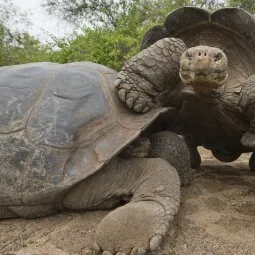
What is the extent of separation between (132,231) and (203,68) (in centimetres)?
100

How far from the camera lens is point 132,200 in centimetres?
201

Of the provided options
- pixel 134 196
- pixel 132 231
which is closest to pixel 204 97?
pixel 134 196

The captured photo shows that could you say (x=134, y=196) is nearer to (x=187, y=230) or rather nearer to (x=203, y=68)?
(x=187, y=230)

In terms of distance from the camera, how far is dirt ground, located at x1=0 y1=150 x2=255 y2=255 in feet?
5.93

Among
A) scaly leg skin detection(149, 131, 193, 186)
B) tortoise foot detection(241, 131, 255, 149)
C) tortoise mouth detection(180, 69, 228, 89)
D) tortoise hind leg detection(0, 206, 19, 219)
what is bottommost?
tortoise hind leg detection(0, 206, 19, 219)

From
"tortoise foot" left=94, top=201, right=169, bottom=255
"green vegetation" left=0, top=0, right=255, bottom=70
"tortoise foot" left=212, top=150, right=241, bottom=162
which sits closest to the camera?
"tortoise foot" left=94, top=201, right=169, bottom=255

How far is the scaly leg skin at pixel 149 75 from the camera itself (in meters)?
2.38

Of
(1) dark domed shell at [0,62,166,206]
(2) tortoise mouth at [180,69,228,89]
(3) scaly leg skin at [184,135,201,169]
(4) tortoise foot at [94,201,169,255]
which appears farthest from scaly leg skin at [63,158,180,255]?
(3) scaly leg skin at [184,135,201,169]

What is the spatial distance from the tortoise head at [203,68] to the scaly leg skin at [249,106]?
190mm

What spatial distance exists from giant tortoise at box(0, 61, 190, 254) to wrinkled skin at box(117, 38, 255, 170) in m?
0.21

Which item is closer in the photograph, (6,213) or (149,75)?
(6,213)

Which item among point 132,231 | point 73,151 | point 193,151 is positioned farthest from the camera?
point 193,151

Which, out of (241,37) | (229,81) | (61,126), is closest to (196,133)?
(229,81)

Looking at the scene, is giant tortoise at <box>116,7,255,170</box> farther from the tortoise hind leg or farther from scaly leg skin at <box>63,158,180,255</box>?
the tortoise hind leg
